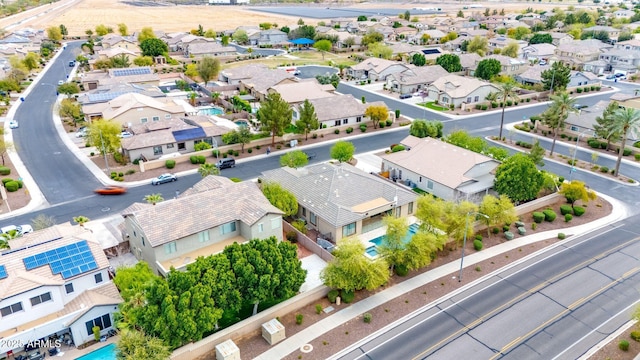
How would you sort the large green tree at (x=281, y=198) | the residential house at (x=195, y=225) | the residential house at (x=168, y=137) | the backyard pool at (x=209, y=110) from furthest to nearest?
the backyard pool at (x=209, y=110) < the residential house at (x=168, y=137) < the large green tree at (x=281, y=198) < the residential house at (x=195, y=225)

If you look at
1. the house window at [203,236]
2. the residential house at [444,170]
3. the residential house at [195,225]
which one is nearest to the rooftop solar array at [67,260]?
the residential house at [195,225]

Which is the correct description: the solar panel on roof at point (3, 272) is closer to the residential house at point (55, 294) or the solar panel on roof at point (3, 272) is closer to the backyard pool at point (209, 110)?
the residential house at point (55, 294)

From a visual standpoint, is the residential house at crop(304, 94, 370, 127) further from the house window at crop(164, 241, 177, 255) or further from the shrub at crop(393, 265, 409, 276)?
the house window at crop(164, 241, 177, 255)

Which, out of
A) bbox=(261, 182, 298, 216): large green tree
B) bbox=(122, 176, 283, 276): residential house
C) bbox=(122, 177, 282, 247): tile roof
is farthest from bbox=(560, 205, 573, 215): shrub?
bbox=(122, 177, 282, 247): tile roof

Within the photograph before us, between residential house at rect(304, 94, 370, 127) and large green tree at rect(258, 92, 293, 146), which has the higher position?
large green tree at rect(258, 92, 293, 146)

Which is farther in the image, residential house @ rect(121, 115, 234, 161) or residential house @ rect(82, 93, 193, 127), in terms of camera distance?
residential house @ rect(82, 93, 193, 127)

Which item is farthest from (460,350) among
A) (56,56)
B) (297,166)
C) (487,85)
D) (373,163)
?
(56,56)
